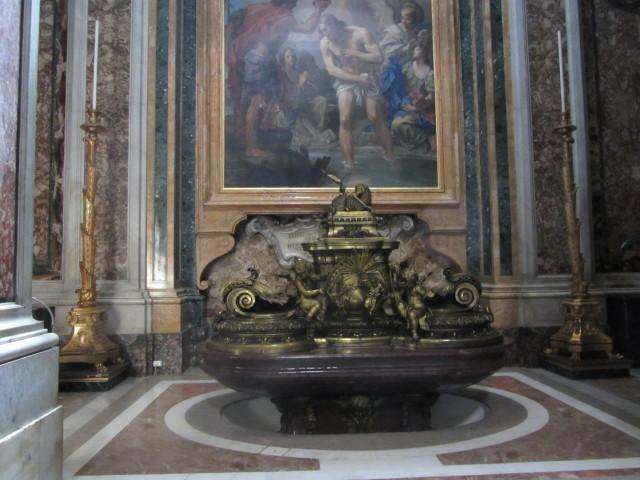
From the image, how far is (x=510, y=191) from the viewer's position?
6.21 meters

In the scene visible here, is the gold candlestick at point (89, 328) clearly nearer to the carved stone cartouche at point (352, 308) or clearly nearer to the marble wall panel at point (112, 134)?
the marble wall panel at point (112, 134)

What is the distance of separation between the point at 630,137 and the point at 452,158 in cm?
185

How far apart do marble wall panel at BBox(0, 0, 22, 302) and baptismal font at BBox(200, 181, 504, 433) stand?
1.35 metres

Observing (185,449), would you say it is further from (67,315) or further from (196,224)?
(196,224)

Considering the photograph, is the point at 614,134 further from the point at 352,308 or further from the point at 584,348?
the point at 352,308

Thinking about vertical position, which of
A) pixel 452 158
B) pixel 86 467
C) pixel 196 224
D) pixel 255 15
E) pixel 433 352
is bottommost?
pixel 86 467

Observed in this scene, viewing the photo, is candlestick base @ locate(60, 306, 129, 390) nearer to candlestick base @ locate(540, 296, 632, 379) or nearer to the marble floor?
the marble floor

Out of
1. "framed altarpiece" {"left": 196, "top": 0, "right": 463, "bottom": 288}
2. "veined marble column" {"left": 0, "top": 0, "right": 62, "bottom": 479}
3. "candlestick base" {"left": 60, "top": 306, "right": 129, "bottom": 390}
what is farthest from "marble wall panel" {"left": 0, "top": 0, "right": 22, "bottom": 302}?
"framed altarpiece" {"left": 196, "top": 0, "right": 463, "bottom": 288}

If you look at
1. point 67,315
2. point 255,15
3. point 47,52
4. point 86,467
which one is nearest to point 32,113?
point 86,467

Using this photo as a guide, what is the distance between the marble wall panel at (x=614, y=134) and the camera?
6.23 metres

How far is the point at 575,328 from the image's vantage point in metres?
5.49

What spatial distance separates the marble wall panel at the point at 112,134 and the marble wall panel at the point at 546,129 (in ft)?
13.8

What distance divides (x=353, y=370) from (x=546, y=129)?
4.02 meters

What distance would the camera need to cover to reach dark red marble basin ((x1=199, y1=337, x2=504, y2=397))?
11.1 feet
